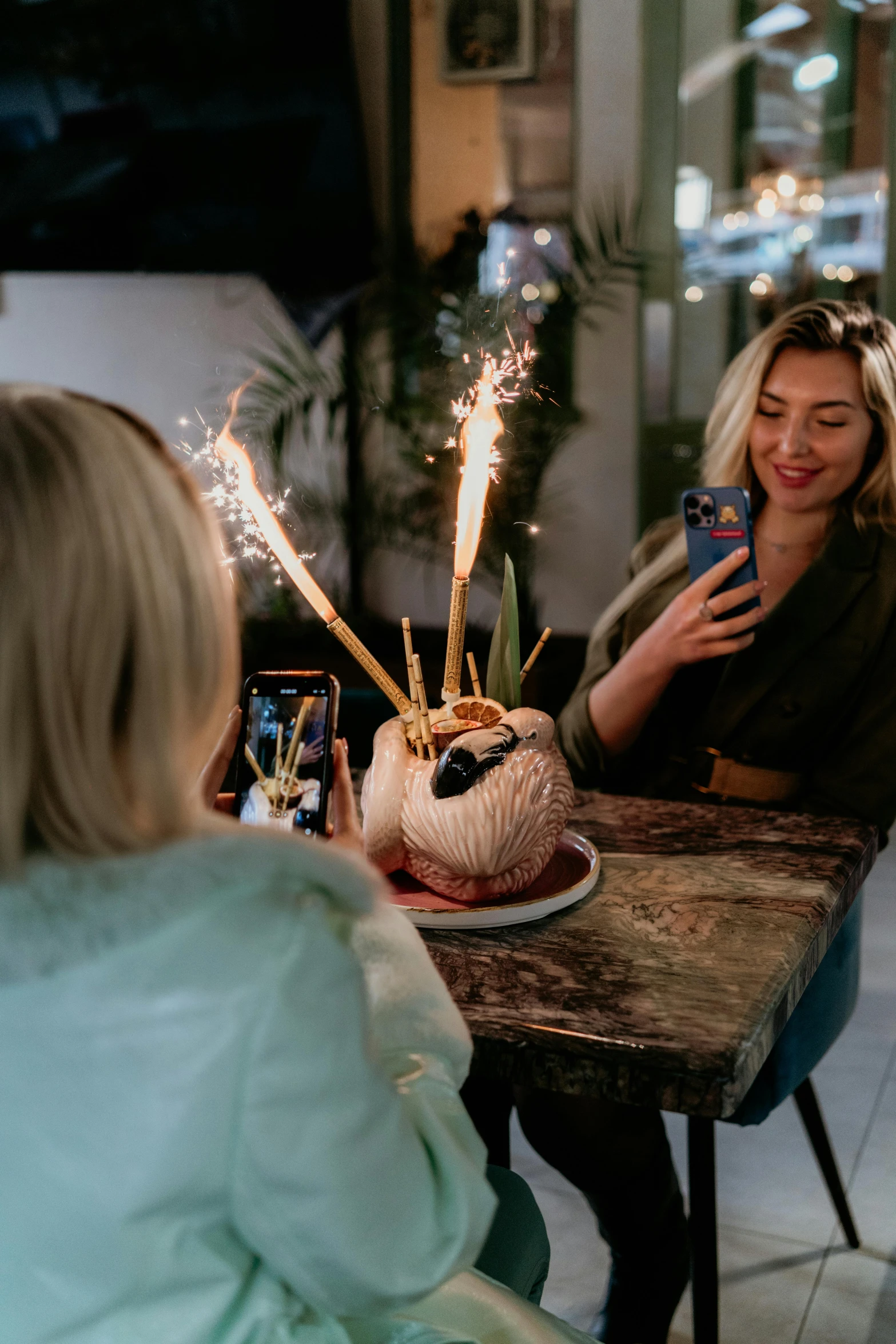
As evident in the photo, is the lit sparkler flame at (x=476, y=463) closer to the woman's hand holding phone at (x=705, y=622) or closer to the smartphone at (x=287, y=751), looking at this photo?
the smartphone at (x=287, y=751)

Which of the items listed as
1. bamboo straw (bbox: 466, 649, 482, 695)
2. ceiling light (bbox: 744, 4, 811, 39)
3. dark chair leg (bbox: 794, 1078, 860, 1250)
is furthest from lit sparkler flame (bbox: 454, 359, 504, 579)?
ceiling light (bbox: 744, 4, 811, 39)

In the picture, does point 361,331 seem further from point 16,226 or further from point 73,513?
point 73,513

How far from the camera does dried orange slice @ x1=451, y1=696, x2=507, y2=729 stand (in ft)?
3.78

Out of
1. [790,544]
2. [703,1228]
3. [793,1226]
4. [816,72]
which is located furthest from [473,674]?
[816,72]

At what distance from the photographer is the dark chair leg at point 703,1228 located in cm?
123

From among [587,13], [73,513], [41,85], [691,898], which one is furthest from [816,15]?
[73,513]

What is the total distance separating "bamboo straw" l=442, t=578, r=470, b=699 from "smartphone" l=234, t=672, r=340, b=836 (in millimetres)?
111

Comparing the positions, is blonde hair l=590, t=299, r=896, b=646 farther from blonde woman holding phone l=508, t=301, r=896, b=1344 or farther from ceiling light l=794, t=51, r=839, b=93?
ceiling light l=794, t=51, r=839, b=93

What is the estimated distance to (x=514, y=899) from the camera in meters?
1.11

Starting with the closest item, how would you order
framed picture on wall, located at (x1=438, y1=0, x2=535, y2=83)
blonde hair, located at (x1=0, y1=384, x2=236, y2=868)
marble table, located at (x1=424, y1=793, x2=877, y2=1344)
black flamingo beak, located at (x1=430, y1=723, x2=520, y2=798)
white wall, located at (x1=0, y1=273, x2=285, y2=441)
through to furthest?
blonde hair, located at (x1=0, y1=384, x2=236, y2=868) < marble table, located at (x1=424, y1=793, x2=877, y2=1344) < black flamingo beak, located at (x1=430, y1=723, x2=520, y2=798) < framed picture on wall, located at (x1=438, y1=0, x2=535, y2=83) < white wall, located at (x1=0, y1=273, x2=285, y2=441)

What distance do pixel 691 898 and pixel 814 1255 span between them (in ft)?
2.83

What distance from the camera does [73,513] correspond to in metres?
0.59

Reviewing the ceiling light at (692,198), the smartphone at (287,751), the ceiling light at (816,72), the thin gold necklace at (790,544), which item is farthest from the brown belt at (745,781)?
the ceiling light at (816,72)

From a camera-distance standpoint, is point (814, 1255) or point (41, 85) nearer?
point (814, 1255)
